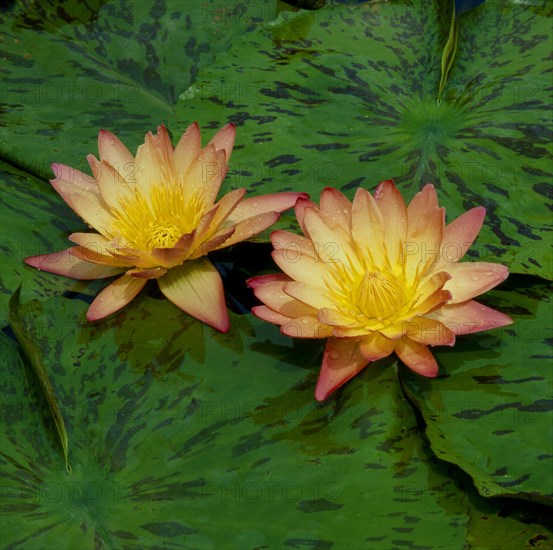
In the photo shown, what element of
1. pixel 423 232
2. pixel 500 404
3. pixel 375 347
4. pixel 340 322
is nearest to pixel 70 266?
pixel 340 322

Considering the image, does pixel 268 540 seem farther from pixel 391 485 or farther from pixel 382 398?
pixel 382 398

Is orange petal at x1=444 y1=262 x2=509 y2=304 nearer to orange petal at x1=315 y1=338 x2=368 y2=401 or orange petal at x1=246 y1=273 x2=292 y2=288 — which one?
orange petal at x1=315 y1=338 x2=368 y2=401

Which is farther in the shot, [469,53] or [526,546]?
[469,53]

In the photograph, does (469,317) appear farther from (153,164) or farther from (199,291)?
(153,164)

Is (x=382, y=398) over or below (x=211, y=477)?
over

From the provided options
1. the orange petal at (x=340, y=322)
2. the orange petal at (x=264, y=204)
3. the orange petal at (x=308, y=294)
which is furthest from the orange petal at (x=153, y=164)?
the orange petal at (x=340, y=322)

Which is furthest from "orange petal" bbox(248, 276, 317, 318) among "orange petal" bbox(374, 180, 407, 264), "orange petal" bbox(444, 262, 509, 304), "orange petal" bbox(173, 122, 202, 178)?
"orange petal" bbox(173, 122, 202, 178)

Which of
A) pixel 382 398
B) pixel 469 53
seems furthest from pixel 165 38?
pixel 382 398
